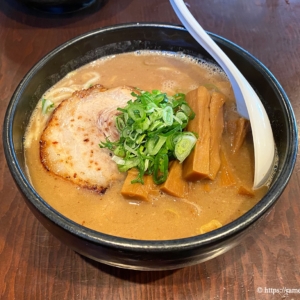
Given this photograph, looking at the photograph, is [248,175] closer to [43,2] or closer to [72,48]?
[72,48]

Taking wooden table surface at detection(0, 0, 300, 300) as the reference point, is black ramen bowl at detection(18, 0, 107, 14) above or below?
above

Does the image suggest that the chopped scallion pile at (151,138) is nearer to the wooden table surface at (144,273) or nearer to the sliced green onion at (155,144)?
the sliced green onion at (155,144)

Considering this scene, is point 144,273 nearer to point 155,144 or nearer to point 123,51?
point 155,144

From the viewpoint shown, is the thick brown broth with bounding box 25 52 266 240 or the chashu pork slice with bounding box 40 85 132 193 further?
the chashu pork slice with bounding box 40 85 132 193

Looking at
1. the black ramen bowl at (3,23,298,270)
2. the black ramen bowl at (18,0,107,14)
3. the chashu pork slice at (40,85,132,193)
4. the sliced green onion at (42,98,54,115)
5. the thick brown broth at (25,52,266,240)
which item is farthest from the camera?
the black ramen bowl at (18,0,107,14)

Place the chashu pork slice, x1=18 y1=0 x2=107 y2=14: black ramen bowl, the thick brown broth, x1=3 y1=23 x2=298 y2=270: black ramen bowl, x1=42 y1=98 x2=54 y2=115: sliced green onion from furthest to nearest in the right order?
x1=18 y1=0 x2=107 y2=14: black ramen bowl, x1=42 y1=98 x2=54 y2=115: sliced green onion, the chashu pork slice, the thick brown broth, x1=3 y1=23 x2=298 y2=270: black ramen bowl

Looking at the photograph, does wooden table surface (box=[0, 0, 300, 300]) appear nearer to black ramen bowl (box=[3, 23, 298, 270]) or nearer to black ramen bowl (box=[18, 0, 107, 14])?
black ramen bowl (box=[3, 23, 298, 270])

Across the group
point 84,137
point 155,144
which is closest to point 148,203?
point 155,144

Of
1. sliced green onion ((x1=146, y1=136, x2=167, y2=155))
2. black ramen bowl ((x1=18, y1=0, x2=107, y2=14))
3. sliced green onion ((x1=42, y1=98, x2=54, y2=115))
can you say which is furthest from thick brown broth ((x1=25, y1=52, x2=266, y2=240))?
black ramen bowl ((x1=18, y1=0, x2=107, y2=14))

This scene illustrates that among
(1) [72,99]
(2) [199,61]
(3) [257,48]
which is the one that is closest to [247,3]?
(3) [257,48]
